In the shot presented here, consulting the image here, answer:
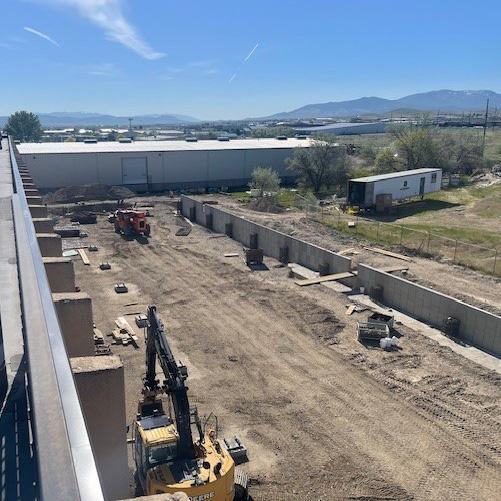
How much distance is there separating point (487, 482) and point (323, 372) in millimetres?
6356

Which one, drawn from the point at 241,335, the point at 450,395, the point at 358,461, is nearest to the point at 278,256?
the point at 241,335

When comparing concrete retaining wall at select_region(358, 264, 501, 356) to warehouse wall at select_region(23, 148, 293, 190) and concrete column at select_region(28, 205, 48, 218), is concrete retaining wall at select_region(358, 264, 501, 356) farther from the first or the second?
warehouse wall at select_region(23, 148, 293, 190)

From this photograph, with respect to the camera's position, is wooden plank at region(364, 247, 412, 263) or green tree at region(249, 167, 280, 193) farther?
green tree at region(249, 167, 280, 193)

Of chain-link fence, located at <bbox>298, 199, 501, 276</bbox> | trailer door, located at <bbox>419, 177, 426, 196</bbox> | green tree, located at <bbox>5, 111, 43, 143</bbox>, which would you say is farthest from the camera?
green tree, located at <bbox>5, 111, 43, 143</bbox>

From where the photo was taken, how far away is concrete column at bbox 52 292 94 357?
5.71 m

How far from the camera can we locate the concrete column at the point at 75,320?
5.71m

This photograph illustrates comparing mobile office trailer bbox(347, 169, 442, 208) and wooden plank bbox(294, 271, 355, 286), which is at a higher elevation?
mobile office trailer bbox(347, 169, 442, 208)

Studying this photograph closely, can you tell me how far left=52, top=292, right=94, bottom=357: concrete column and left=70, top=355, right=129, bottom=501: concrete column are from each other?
116cm

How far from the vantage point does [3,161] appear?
22.3 meters

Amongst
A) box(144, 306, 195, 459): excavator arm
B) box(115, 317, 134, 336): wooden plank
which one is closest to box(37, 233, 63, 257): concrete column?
box(144, 306, 195, 459): excavator arm

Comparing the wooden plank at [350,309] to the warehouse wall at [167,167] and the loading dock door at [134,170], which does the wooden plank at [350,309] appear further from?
the loading dock door at [134,170]

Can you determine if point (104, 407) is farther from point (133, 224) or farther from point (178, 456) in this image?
point (133, 224)

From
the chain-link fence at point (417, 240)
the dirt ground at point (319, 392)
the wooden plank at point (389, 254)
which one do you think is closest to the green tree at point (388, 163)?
the chain-link fence at point (417, 240)

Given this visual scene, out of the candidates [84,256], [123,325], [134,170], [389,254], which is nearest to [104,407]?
[123,325]
